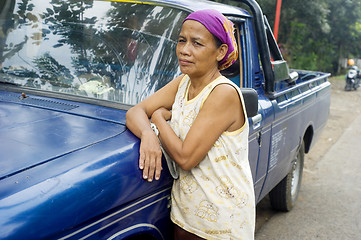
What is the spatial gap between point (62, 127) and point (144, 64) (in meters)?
0.79

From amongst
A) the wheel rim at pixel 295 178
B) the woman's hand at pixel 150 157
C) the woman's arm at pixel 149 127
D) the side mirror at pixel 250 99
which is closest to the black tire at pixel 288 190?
the wheel rim at pixel 295 178

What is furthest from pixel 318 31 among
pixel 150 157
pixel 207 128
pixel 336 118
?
pixel 150 157

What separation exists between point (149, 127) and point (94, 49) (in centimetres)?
92

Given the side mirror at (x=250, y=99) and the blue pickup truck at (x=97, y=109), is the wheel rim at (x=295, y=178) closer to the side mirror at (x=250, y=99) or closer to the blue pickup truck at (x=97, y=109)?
the blue pickup truck at (x=97, y=109)

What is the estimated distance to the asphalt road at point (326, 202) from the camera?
4.14 metres

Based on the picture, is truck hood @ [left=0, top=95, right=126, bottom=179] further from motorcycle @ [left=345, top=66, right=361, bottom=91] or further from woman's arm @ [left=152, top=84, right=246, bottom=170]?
motorcycle @ [left=345, top=66, right=361, bottom=91]

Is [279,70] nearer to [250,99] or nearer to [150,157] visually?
[250,99]

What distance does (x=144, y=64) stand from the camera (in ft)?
8.71

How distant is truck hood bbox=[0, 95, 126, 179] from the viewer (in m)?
1.68

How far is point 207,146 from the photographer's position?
194 cm

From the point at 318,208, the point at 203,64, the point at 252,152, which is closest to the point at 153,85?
the point at 203,64

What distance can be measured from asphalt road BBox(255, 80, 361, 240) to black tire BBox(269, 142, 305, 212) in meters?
0.11

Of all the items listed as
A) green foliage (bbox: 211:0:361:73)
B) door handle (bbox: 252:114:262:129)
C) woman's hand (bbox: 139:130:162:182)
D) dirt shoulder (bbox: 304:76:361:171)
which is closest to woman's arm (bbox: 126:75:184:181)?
woman's hand (bbox: 139:130:162:182)

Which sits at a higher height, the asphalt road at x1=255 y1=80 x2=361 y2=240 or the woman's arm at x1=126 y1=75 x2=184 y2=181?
the woman's arm at x1=126 y1=75 x2=184 y2=181
